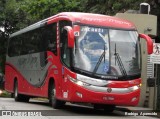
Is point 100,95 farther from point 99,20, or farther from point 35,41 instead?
point 35,41

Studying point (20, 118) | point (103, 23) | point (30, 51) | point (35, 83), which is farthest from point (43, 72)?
point (20, 118)

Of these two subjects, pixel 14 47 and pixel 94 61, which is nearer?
pixel 94 61

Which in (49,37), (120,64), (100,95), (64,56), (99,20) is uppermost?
(99,20)

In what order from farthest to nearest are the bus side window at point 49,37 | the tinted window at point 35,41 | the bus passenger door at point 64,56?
the tinted window at point 35,41, the bus side window at point 49,37, the bus passenger door at point 64,56

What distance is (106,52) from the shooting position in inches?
594

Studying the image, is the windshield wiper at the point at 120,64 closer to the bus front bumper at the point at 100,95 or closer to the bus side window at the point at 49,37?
the bus front bumper at the point at 100,95

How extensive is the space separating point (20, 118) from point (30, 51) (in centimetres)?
853

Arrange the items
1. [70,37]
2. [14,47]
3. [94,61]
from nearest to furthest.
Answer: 1. [70,37]
2. [94,61]
3. [14,47]

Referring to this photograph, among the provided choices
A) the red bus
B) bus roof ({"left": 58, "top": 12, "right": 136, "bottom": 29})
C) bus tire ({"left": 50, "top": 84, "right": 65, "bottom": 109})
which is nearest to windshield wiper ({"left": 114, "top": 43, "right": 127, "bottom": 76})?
the red bus

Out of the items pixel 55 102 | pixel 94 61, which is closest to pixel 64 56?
pixel 94 61

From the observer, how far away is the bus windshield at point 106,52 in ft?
48.9

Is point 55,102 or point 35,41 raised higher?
point 35,41

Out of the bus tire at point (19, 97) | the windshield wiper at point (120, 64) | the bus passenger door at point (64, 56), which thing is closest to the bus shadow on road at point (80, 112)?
the bus passenger door at point (64, 56)

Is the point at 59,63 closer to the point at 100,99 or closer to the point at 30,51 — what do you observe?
the point at 100,99
